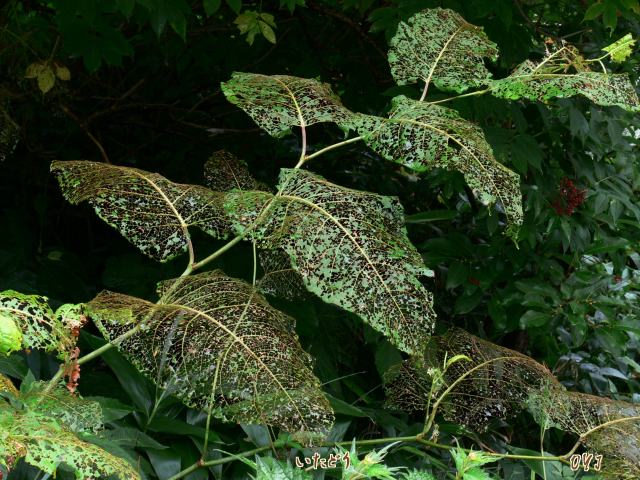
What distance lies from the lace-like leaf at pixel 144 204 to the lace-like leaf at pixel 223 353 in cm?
8

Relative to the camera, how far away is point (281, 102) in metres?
1.37

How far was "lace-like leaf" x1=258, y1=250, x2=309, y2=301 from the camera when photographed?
161 centimetres

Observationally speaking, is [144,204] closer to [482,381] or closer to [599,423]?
[482,381]

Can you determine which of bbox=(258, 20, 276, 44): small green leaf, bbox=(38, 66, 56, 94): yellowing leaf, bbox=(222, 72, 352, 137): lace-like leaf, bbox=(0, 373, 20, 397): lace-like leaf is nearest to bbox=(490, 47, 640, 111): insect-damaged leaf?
bbox=(222, 72, 352, 137): lace-like leaf

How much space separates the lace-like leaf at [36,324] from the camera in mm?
1025

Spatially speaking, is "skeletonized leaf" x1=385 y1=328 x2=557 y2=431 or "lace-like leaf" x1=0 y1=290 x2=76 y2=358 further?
"skeletonized leaf" x1=385 y1=328 x2=557 y2=431

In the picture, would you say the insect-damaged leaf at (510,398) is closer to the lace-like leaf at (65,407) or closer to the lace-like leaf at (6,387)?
the lace-like leaf at (65,407)

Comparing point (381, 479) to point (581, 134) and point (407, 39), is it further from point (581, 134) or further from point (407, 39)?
point (581, 134)

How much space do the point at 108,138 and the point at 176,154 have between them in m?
0.35

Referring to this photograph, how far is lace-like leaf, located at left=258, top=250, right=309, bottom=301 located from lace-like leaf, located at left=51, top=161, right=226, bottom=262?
1.03 ft

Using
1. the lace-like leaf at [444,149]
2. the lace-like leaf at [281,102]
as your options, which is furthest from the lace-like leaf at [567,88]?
the lace-like leaf at [281,102]

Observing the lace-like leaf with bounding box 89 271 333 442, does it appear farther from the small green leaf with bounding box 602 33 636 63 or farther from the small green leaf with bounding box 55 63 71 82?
the small green leaf with bounding box 55 63 71 82

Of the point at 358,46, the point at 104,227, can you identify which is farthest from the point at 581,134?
the point at 104,227

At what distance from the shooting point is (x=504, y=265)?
2.52 m
